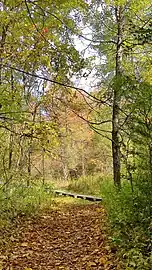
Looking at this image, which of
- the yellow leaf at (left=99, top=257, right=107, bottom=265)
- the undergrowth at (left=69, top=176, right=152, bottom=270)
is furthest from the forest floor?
the undergrowth at (left=69, top=176, right=152, bottom=270)

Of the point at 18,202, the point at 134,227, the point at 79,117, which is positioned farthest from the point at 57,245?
the point at 79,117

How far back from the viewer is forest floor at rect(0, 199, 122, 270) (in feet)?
15.8

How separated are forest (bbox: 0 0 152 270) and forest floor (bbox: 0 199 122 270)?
2 cm

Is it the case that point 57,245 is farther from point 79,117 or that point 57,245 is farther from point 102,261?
point 79,117

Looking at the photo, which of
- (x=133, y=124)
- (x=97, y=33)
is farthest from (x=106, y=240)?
(x=97, y=33)

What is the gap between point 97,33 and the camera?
32.0ft

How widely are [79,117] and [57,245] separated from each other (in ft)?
10.9

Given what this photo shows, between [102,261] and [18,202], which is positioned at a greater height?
[18,202]

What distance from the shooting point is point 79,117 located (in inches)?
323

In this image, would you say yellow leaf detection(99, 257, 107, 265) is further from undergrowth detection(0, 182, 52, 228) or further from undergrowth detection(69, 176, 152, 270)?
undergrowth detection(0, 182, 52, 228)

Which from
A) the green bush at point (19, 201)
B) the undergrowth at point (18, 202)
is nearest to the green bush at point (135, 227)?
the undergrowth at point (18, 202)

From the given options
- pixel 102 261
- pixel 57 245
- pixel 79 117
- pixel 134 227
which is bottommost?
pixel 57 245

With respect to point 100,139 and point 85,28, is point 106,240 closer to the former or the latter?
point 85,28

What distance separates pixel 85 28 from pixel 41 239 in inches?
249
